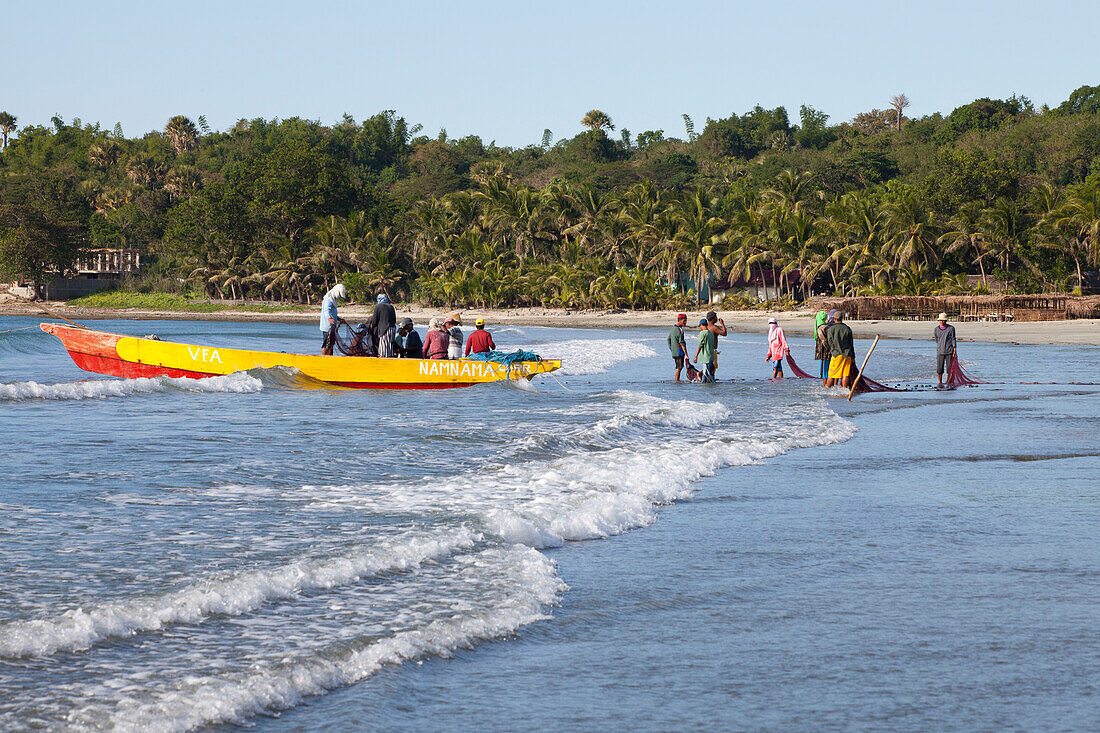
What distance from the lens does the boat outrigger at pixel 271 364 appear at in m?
18.0

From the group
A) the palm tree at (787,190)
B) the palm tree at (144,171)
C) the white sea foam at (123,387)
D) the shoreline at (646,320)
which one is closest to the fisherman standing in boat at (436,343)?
the white sea foam at (123,387)

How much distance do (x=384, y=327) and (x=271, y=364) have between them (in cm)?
236

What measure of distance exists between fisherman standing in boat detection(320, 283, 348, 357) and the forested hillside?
133 feet

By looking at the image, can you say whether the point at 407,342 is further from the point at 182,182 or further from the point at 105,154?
the point at 105,154

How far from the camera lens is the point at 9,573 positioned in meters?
6.02

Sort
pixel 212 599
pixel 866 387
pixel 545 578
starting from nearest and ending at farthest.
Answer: pixel 212 599, pixel 545 578, pixel 866 387

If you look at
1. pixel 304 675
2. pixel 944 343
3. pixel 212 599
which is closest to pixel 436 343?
pixel 944 343

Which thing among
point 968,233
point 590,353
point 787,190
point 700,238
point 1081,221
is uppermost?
point 787,190

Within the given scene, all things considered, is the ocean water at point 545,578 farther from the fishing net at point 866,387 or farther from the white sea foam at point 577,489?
the fishing net at point 866,387

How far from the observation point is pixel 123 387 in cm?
1764

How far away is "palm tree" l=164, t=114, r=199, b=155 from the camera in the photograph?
110 meters

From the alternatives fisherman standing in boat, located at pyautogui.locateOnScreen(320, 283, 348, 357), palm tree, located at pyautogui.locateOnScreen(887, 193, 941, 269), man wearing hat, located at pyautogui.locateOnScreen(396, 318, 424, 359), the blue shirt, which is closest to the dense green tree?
palm tree, located at pyautogui.locateOnScreen(887, 193, 941, 269)

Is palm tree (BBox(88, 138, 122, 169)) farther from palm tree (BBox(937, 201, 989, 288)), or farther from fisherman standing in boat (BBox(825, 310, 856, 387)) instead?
fisherman standing in boat (BBox(825, 310, 856, 387))

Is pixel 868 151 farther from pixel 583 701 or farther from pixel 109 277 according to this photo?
pixel 583 701
